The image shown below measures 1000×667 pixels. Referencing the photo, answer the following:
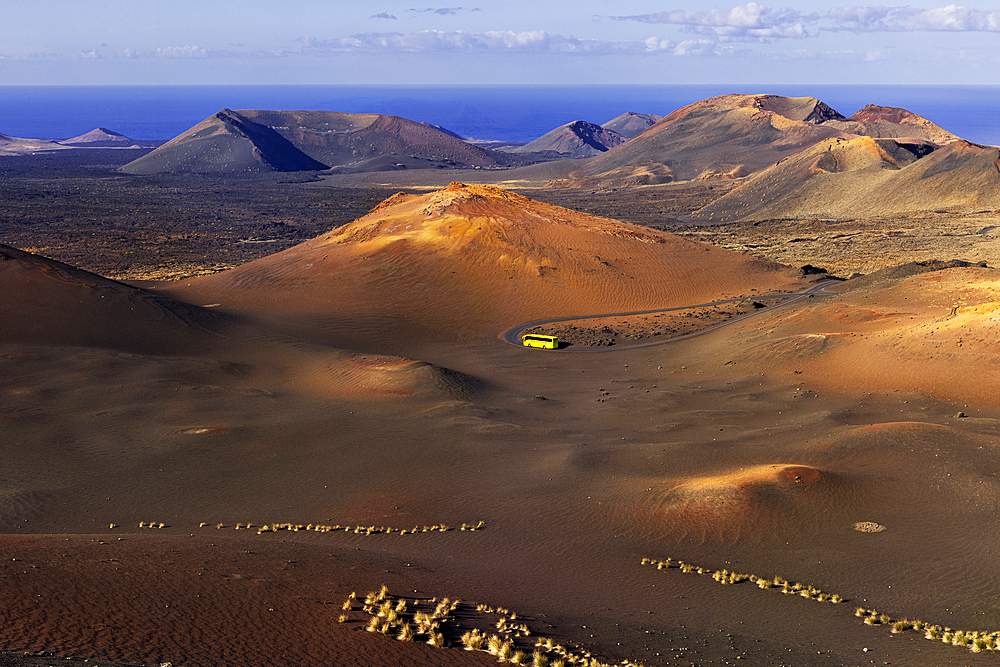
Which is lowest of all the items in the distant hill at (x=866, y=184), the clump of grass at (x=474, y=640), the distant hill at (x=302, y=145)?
the clump of grass at (x=474, y=640)

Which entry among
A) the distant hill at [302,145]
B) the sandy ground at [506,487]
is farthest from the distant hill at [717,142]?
the sandy ground at [506,487]

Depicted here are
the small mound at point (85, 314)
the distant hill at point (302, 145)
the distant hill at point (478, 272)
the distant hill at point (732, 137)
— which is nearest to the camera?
the small mound at point (85, 314)

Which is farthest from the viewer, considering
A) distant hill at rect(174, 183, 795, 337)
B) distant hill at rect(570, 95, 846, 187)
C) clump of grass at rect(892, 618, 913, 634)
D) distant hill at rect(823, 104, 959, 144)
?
distant hill at rect(823, 104, 959, 144)

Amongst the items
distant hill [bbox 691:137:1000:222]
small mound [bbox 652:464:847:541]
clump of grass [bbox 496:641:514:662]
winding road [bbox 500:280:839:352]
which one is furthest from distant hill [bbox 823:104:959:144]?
clump of grass [bbox 496:641:514:662]

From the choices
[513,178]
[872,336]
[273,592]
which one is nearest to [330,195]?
[513,178]

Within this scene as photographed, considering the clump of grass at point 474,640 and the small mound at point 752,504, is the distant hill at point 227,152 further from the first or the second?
the clump of grass at point 474,640

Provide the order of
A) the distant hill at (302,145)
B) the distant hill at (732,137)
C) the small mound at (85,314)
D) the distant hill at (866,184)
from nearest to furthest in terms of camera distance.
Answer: the small mound at (85,314)
the distant hill at (866,184)
the distant hill at (732,137)
the distant hill at (302,145)

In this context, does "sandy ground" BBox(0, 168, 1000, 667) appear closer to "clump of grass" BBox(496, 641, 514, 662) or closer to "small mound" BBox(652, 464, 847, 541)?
"small mound" BBox(652, 464, 847, 541)
